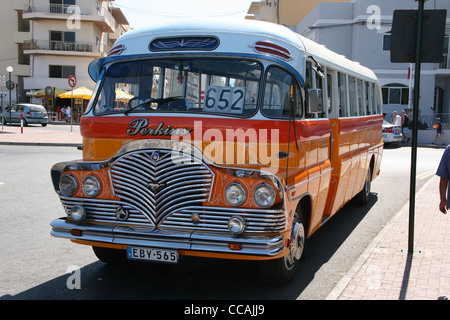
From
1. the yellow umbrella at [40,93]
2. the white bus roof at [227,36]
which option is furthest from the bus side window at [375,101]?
the yellow umbrella at [40,93]

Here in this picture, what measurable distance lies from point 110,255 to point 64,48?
47.9m

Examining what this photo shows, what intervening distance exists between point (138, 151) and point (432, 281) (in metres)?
3.29

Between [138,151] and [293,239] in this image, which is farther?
[293,239]

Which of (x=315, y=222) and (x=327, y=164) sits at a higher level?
(x=327, y=164)

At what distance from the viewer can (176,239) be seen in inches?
181

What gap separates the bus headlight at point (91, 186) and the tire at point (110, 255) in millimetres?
964

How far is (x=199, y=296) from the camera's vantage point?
4949 mm

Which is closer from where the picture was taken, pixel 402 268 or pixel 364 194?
pixel 402 268

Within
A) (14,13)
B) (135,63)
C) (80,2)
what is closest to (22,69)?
(14,13)

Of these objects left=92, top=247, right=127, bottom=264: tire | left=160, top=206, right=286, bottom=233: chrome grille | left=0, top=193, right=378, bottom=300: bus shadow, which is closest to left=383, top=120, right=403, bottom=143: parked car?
left=0, top=193, right=378, bottom=300: bus shadow

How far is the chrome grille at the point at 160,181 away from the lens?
15.2 feet

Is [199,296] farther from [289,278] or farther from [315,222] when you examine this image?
[315,222]

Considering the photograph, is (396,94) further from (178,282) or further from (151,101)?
(178,282)

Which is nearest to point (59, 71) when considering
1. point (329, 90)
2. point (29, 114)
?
point (29, 114)
